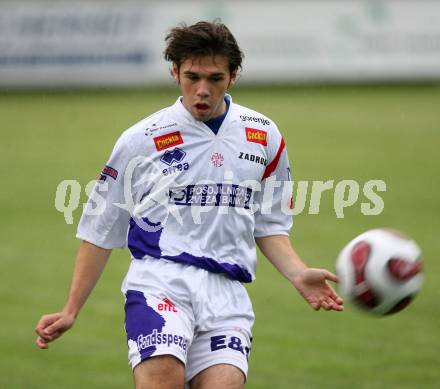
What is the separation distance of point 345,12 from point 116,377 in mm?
19855

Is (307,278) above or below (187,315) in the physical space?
above

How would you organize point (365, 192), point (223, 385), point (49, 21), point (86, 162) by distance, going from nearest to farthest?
point (223, 385), point (365, 192), point (86, 162), point (49, 21)

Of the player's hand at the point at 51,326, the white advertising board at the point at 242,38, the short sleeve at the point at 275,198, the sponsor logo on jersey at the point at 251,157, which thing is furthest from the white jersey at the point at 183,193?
the white advertising board at the point at 242,38

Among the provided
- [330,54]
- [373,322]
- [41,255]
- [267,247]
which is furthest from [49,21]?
[267,247]

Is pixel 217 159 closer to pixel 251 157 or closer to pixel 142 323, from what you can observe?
pixel 251 157

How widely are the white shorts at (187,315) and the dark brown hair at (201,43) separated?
3.43 feet

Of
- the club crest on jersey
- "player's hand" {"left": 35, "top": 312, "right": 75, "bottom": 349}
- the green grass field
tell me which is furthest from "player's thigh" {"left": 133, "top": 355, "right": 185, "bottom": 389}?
the green grass field

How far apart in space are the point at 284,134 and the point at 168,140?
14.9 meters

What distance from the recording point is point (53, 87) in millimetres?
26812

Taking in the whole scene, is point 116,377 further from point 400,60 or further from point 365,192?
point 400,60

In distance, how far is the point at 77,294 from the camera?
17.0 ft

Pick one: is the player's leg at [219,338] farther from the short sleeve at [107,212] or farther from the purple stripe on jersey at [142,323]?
the short sleeve at [107,212]

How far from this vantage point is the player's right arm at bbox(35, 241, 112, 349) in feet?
16.4

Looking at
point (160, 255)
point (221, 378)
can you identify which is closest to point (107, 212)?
point (160, 255)
